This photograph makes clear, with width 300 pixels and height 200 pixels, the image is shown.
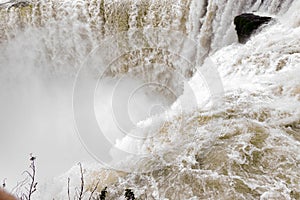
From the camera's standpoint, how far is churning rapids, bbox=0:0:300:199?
4.69 meters

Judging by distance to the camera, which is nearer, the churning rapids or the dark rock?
the churning rapids

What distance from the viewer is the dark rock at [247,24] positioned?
25.5ft

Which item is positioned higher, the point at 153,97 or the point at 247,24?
the point at 153,97

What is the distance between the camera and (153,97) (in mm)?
12031

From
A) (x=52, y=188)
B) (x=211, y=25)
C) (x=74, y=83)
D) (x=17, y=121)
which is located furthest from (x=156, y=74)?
(x=52, y=188)

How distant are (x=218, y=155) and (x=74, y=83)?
11.0 meters

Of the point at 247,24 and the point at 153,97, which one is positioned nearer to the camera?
the point at 247,24

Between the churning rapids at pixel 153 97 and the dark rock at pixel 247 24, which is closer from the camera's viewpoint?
the churning rapids at pixel 153 97

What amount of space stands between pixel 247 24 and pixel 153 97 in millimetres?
4951

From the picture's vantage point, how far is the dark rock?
778 cm

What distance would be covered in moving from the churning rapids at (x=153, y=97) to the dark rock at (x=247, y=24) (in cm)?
20

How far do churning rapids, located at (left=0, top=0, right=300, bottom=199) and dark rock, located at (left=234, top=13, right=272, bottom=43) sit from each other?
202mm

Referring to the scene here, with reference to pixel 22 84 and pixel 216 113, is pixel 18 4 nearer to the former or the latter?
pixel 22 84

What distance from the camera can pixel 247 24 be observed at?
7.86 metres
